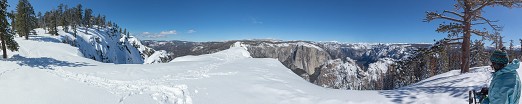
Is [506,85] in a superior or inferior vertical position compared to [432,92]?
superior

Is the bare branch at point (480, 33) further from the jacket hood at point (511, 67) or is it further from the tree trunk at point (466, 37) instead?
the jacket hood at point (511, 67)

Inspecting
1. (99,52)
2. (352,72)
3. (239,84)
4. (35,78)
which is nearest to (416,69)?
(239,84)

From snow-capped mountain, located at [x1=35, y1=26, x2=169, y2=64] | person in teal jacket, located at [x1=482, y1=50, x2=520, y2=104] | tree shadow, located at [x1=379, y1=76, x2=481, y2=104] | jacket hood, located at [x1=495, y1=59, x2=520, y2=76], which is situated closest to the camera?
jacket hood, located at [x1=495, y1=59, x2=520, y2=76]

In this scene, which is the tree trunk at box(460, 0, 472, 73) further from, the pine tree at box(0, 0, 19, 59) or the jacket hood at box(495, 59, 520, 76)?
the pine tree at box(0, 0, 19, 59)

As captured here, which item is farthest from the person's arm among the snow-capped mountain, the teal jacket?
the snow-capped mountain

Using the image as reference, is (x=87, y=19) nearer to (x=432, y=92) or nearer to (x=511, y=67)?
(x=432, y=92)

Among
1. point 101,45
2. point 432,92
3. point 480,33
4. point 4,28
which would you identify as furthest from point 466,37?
point 101,45

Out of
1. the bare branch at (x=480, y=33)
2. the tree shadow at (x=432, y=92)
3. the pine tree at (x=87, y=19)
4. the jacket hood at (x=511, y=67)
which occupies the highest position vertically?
the pine tree at (x=87, y=19)

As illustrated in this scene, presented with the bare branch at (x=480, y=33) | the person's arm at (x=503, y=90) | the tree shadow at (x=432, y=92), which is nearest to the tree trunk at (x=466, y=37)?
the bare branch at (x=480, y=33)
